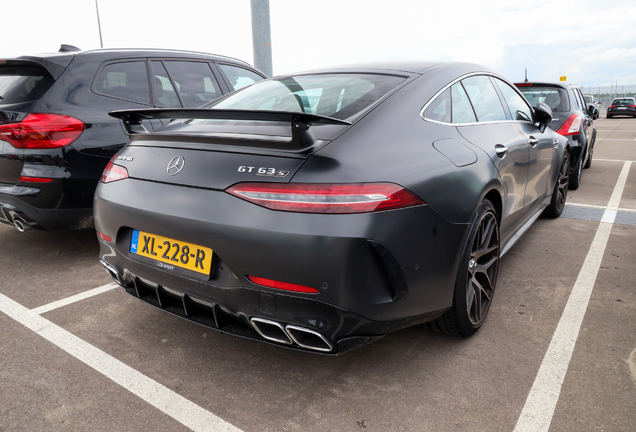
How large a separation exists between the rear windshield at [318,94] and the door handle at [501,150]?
0.74 m

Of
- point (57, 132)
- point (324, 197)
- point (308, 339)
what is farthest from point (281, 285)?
point (57, 132)

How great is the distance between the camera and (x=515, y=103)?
3574mm

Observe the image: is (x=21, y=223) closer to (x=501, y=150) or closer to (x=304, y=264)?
(x=304, y=264)

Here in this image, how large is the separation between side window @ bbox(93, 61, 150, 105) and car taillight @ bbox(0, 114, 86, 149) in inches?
18.9

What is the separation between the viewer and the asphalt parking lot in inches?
74.2

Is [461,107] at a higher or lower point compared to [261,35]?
lower

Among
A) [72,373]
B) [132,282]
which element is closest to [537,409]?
[132,282]

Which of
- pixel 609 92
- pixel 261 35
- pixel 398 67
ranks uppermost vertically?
pixel 261 35

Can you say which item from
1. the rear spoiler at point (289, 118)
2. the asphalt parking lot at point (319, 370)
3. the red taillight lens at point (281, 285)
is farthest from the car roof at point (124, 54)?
the red taillight lens at point (281, 285)

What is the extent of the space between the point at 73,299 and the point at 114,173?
1.18m

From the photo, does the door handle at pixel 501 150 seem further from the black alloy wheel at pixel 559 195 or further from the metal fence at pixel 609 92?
the metal fence at pixel 609 92

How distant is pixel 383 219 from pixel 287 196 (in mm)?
365

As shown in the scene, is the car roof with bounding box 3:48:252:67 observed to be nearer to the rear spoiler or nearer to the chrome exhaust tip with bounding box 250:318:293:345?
the rear spoiler

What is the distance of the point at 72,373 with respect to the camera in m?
2.20
